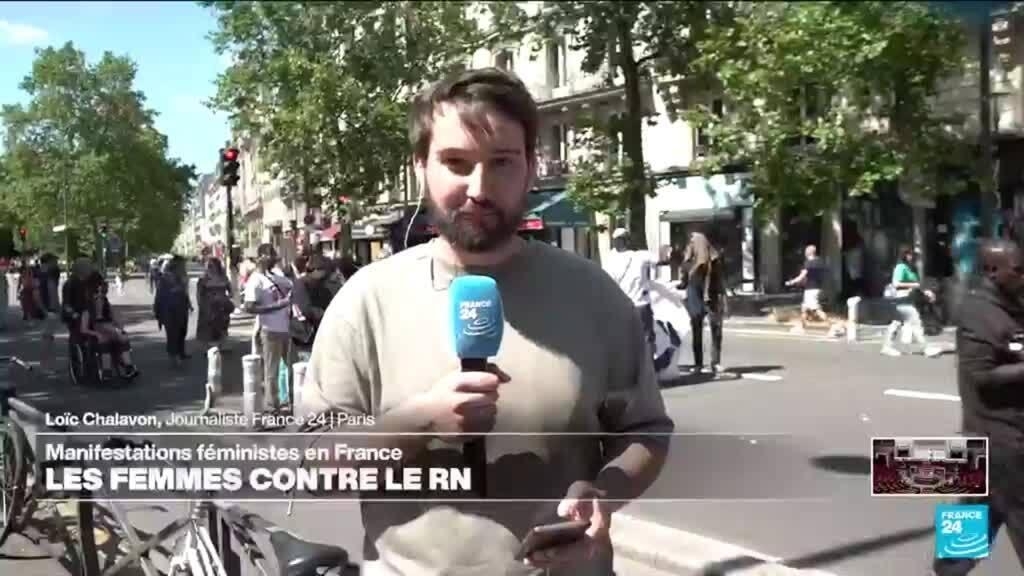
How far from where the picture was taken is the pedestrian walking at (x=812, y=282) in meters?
2.36

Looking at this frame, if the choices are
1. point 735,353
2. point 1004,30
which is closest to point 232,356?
point 735,353

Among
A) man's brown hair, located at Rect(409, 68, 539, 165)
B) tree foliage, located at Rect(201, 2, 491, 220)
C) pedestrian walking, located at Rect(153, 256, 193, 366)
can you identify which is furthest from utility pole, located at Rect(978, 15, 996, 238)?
pedestrian walking, located at Rect(153, 256, 193, 366)

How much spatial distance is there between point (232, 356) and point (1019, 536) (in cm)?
214

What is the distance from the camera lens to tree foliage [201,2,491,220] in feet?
7.34

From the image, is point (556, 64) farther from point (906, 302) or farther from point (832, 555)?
point (832, 555)

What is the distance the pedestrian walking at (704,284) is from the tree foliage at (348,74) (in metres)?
0.70

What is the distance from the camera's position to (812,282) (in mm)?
2410

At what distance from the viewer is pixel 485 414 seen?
1.97 m

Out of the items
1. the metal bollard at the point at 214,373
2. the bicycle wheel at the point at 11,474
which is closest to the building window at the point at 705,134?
the metal bollard at the point at 214,373

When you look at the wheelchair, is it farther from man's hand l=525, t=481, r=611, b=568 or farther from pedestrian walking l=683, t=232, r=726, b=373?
pedestrian walking l=683, t=232, r=726, b=373

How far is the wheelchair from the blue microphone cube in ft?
3.52

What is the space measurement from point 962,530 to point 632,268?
40.5 inches

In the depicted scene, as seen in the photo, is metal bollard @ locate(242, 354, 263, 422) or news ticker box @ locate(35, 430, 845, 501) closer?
news ticker box @ locate(35, 430, 845, 501)

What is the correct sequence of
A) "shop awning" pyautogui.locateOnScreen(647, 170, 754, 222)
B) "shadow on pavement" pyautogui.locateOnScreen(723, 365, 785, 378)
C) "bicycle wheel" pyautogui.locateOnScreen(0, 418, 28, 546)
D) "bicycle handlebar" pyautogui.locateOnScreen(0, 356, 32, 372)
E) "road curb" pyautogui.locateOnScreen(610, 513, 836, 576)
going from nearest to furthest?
"shop awning" pyautogui.locateOnScreen(647, 170, 754, 222) → "bicycle handlebar" pyautogui.locateOnScreen(0, 356, 32, 372) → "shadow on pavement" pyautogui.locateOnScreen(723, 365, 785, 378) → "bicycle wheel" pyautogui.locateOnScreen(0, 418, 28, 546) → "road curb" pyautogui.locateOnScreen(610, 513, 836, 576)
